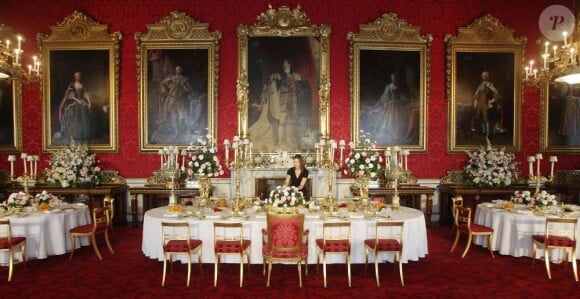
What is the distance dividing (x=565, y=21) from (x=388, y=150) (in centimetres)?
631

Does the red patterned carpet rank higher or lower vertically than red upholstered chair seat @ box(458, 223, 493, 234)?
lower

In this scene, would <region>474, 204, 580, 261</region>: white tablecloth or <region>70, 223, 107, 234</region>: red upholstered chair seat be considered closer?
<region>474, 204, 580, 261</region>: white tablecloth

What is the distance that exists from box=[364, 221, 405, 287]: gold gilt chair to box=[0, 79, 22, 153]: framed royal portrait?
10.0 m

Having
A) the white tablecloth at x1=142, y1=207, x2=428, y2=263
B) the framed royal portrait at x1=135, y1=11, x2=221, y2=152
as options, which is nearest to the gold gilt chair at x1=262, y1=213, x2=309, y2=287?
the white tablecloth at x1=142, y1=207, x2=428, y2=263

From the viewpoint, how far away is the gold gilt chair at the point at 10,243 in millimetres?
6804

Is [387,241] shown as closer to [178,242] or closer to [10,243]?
[178,242]

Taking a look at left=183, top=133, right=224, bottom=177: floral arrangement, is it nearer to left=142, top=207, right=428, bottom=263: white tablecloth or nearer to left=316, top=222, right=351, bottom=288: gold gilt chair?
left=142, top=207, right=428, bottom=263: white tablecloth

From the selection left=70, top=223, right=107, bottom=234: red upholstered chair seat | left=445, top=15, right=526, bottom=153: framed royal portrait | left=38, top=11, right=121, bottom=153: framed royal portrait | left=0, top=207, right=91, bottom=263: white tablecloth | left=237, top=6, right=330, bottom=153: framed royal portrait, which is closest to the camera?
left=0, top=207, right=91, bottom=263: white tablecloth

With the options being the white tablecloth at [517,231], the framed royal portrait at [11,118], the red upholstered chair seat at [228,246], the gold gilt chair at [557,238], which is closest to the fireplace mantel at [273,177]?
the white tablecloth at [517,231]

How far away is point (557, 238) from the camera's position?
7250 mm

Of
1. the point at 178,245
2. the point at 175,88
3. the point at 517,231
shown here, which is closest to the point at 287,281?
the point at 178,245

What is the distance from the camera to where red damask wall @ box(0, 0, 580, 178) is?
11.5 metres

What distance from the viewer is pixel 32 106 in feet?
38.1

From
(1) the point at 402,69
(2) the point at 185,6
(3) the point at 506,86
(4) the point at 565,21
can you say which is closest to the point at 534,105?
(3) the point at 506,86
